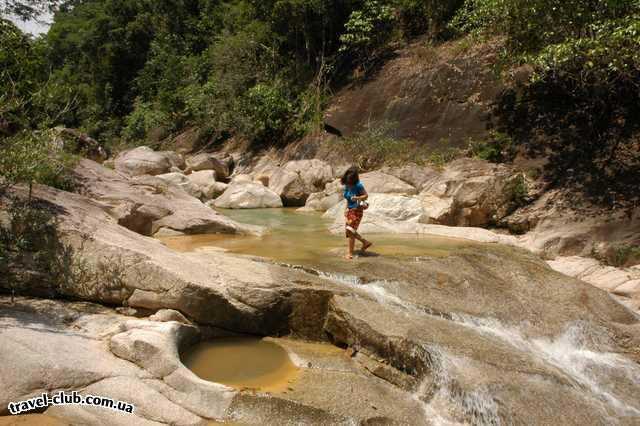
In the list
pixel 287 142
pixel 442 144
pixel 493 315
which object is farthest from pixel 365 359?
pixel 287 142

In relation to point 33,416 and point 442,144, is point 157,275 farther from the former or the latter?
point 442,144

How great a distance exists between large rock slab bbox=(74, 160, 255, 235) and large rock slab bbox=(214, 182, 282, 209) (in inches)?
219

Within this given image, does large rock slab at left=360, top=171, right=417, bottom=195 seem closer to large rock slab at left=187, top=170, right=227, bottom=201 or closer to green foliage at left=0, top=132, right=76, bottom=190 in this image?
large rock slab at left=187, top=170, right=227, bottom=201

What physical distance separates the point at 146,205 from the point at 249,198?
7.26 m

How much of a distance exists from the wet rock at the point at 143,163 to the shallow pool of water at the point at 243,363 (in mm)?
14337

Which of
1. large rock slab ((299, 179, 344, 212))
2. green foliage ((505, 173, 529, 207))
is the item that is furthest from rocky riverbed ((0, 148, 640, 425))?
large rock slab ((299, 179, 344, 212))

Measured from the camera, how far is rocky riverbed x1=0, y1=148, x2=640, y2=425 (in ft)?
13.3

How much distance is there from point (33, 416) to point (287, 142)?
19638 millimetres

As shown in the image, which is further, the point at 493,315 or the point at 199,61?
the point at 199,61

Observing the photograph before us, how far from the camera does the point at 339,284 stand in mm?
6457

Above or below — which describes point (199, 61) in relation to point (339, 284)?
above

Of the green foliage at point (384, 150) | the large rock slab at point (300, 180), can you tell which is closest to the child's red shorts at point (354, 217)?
the green foliage at point (384, 150)

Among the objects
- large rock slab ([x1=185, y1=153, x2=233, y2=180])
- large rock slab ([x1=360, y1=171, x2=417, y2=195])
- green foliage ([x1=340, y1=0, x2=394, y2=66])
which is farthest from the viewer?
green foliage ([x1=340, y1=0, x2=394, y2=66])

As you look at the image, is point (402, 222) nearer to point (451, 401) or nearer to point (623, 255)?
point (623, 255)
